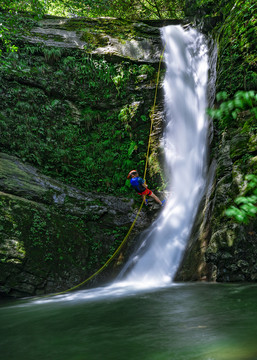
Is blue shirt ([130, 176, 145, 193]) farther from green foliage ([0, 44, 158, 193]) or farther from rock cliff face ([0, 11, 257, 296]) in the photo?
green foliage ([0, 44, 158, 193])

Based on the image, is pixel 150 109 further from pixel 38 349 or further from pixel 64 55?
pixel 38 349

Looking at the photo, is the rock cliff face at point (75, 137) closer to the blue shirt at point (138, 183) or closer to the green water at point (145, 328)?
the blue shirt at point (138, 183)

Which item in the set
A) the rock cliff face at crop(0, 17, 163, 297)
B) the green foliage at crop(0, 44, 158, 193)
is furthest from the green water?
the green foliage at crop(0, 44, 158, 193)

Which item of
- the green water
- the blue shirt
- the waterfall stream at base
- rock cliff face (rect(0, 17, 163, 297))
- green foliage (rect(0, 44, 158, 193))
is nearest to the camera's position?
the green water

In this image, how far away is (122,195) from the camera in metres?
9.27

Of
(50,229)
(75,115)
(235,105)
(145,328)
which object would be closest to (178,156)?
(75,115)

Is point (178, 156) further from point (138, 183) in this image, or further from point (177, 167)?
point (138, 183)

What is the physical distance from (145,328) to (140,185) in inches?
227

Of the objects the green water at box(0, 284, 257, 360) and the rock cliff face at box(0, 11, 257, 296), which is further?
the rock cliff face at box(0, 11, 257, 296)

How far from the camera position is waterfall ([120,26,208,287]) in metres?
6.57

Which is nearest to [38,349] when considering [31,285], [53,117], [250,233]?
[250,233]

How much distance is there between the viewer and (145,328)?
274cm

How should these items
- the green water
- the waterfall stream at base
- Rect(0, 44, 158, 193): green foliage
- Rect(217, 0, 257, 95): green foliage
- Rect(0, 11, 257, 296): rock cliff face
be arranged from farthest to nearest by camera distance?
Rect(0, 44, 158, 193): green foliage
Rect(217, 0, 257, 95): green foliage
the waterfall stream at base
Rect(0, 11, 257, 296): rock cliff face
the green water

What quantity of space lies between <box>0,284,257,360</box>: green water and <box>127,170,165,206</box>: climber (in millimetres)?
4295
